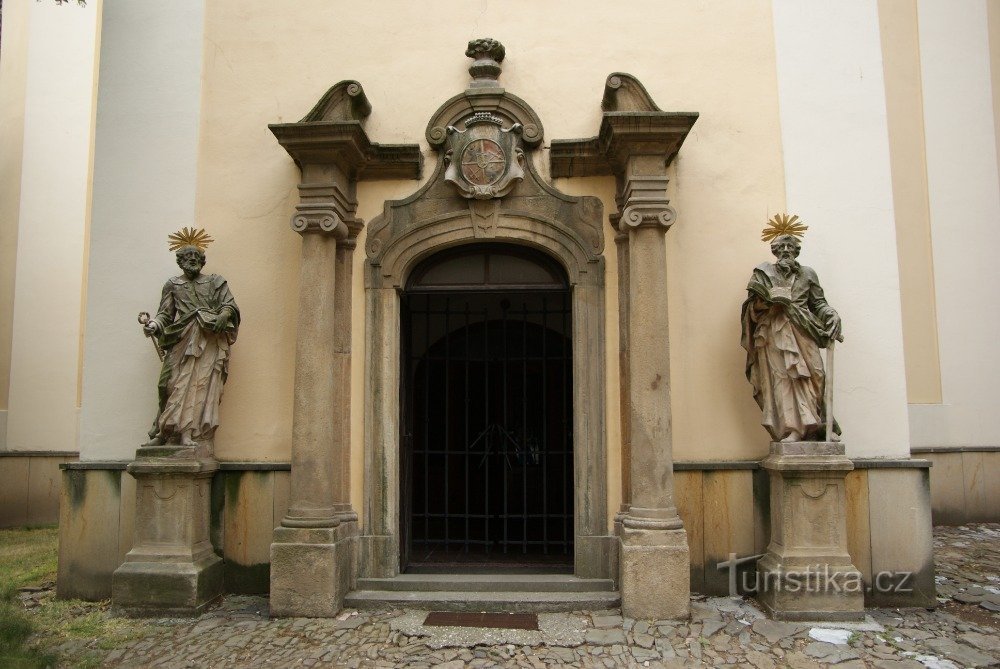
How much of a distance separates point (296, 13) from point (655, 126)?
10.3 ft

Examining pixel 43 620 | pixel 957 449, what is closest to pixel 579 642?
pixel 43 620

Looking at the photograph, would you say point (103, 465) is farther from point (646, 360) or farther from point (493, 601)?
point (646, 360)

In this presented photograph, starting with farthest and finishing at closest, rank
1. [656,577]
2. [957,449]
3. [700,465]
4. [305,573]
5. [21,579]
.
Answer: [957,449] < [21,579] < [700,465] < [305,573] < [656,577]

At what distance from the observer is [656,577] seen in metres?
4.77

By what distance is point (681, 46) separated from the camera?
5750mm

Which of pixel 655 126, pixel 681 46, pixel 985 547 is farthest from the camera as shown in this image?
pixel 985 547

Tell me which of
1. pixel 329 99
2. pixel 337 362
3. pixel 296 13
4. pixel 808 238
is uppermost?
pixel 296 13

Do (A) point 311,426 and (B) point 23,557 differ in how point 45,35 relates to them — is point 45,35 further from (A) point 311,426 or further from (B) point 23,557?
(A) point 311,426

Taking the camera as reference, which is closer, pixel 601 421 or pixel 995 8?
pixel 601 421

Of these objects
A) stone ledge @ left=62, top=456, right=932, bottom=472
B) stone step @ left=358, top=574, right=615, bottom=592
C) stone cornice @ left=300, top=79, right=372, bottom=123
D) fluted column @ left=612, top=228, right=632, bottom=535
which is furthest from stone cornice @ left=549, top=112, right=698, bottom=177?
stone step @ left=358, top=574, right=615, bottom=592

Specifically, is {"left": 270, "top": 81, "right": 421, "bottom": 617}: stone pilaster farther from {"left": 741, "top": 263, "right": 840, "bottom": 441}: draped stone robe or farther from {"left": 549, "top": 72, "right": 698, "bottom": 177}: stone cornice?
{"left": 741, "top": 263, "right": 840, "bottom": 441}: draped stone robe

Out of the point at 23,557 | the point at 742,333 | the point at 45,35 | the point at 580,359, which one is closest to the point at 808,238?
the point at 742,333

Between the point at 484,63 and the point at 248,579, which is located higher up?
the point at 484,63

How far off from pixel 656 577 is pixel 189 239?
13.7 feet
